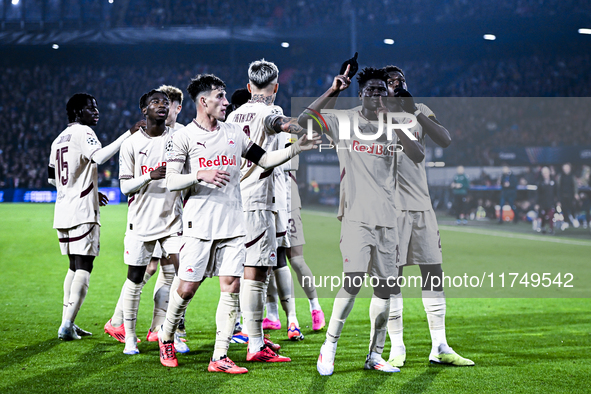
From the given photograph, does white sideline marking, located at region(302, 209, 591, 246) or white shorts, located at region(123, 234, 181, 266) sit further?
white sideline marking, located at region(302, 209, 591, 246)

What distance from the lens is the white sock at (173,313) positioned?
426 cm

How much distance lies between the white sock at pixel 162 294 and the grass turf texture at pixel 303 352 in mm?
218

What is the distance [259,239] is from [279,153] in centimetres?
81

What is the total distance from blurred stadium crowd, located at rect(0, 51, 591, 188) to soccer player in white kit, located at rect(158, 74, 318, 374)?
22.6 metres

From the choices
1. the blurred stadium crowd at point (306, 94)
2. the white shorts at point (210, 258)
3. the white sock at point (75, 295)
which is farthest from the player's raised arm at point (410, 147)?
the blurred stadium crowd at point (306, 94)

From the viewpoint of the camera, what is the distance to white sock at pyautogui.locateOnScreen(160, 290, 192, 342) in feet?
14.0

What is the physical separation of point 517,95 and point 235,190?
29860 millimetres

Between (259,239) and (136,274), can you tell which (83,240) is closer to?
(136,274)

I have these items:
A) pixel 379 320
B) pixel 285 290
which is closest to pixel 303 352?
pixel 285 290

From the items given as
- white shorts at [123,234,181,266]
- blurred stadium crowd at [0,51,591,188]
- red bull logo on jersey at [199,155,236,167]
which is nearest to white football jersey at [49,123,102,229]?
white shorts at [123,234,181,266]

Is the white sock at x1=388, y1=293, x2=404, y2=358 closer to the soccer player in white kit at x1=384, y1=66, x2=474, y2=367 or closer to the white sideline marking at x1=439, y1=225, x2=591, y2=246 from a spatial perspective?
the soccer player in white kit at x1=384, y1=66, x2=474, y2=367

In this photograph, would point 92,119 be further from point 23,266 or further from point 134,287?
point 23,266

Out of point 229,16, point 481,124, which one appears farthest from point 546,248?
point 229,16

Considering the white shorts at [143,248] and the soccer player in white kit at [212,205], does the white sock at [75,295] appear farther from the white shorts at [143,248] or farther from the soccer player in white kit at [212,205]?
the soccer player in white kit at [212,205]
